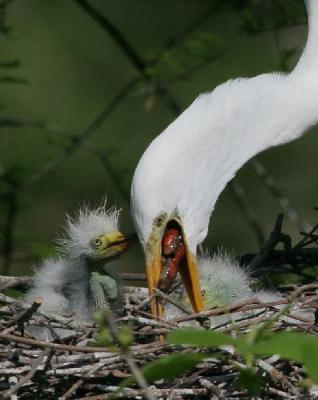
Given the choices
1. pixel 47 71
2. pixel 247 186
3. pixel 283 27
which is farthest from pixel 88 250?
pixel 47 71

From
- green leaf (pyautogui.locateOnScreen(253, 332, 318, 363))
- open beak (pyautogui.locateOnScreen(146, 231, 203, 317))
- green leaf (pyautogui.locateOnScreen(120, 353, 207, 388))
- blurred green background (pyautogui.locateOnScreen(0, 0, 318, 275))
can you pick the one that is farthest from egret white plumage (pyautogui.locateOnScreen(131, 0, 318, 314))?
blurred green background (pyautogui.locateOnScreen(0, 0, 318, 275))

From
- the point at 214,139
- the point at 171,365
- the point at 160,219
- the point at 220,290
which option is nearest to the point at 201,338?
the point at 171,365

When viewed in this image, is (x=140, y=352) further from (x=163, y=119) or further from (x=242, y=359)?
(x=163, y=119)

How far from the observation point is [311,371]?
431 centimetres

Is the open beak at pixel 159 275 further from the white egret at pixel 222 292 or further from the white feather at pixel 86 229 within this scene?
the white feather at pixel 86 229

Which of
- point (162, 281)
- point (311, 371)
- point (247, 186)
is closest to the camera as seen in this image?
point (311, 371)

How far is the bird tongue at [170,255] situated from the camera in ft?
19.7

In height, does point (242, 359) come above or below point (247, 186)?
below

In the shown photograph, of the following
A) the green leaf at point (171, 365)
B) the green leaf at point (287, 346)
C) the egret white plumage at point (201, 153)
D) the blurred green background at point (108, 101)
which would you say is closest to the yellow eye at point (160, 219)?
the egret white plumage at point (201, 153)

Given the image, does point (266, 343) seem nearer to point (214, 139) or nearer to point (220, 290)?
point (214, 139)

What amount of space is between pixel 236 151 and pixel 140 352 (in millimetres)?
→ 1055

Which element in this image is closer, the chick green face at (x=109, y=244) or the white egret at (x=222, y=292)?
the white egret at (x=222, y=292)

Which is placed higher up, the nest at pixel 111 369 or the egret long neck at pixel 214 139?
the egret long neck at pixel 214 139

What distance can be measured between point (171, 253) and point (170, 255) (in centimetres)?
1
